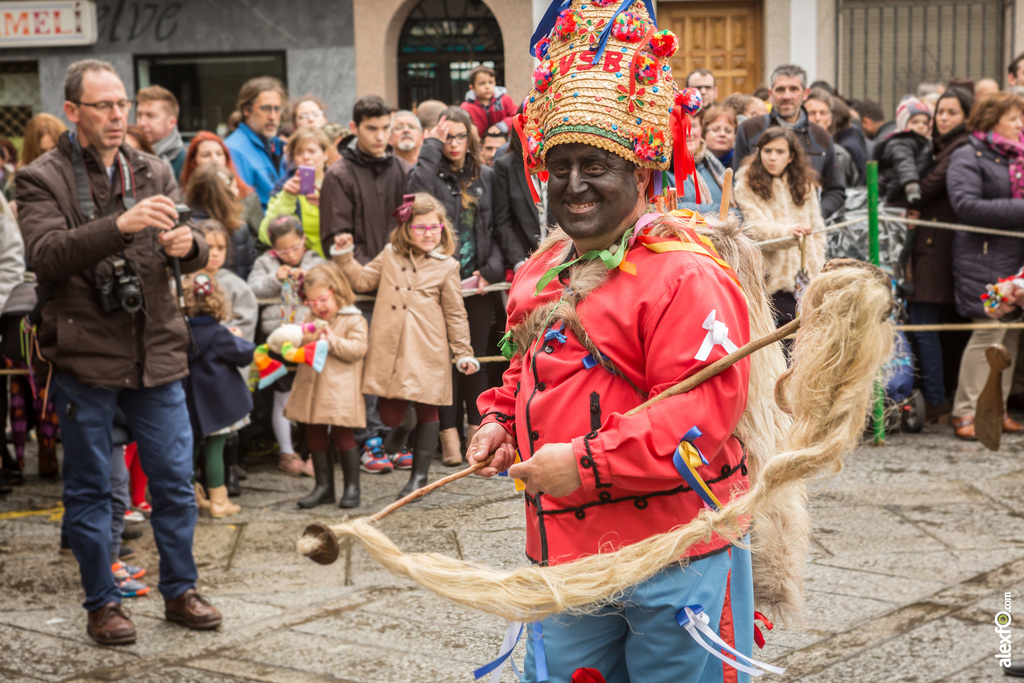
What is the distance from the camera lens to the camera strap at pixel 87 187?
458cm

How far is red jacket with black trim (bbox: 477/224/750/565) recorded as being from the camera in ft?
7.81

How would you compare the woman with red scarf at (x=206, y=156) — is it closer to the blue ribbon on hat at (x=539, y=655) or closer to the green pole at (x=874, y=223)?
the green pole at (x=874, y=223)

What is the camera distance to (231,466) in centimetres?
700

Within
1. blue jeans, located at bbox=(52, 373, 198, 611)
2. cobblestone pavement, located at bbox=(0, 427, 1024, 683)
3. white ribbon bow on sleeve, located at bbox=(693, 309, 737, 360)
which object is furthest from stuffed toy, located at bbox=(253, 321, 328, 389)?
white ribbon bow on sleeve, located at bbox=(693, 309, 737, 360)

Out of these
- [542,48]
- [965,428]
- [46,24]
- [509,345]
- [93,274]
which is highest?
[46,24]

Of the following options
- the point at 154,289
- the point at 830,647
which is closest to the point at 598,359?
the point at 830,647

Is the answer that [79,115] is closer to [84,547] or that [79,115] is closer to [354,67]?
[84,547]

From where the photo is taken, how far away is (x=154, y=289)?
4727 mm

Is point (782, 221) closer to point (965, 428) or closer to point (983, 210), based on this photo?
point (983, 210)

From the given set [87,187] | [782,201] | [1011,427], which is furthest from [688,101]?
[1011,427]

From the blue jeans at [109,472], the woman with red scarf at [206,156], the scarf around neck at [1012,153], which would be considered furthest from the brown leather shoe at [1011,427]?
the blue jeans at [109,472]

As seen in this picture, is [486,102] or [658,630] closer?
[658,630]

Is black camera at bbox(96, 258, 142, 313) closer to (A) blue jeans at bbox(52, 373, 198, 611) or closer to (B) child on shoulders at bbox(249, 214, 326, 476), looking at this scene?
(A) blue jeans at bbox(52, 373, 198, 611)

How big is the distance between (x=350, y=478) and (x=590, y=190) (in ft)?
14.3
